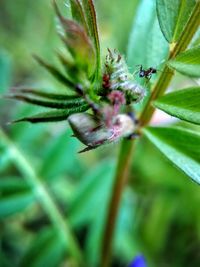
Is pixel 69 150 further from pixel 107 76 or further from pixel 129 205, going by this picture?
pixel 107 76

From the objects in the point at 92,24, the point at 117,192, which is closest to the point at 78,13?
the point at 92,24

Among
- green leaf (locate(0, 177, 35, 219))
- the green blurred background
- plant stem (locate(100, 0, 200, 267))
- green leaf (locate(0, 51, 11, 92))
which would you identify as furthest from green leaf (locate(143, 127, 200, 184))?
green leaf (locate(0, 51, 11, 92))

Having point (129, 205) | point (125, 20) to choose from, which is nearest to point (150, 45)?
point (129, 205)

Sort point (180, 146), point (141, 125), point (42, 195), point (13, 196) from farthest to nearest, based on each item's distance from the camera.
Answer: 1. point (42, 195)
2. point (13, 196)
3. point (141, 125)
4. point (180, 146)

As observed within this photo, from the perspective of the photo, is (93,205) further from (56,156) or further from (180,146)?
(180,146)

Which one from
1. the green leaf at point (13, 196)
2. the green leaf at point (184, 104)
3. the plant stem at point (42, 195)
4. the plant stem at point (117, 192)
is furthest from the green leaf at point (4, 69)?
the green leaf at point (184, 104)

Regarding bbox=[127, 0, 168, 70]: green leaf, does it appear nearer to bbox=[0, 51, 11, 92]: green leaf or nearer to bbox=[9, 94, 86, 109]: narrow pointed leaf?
bbox=[9, 94, 86, 109]: narrow pointed leaf
